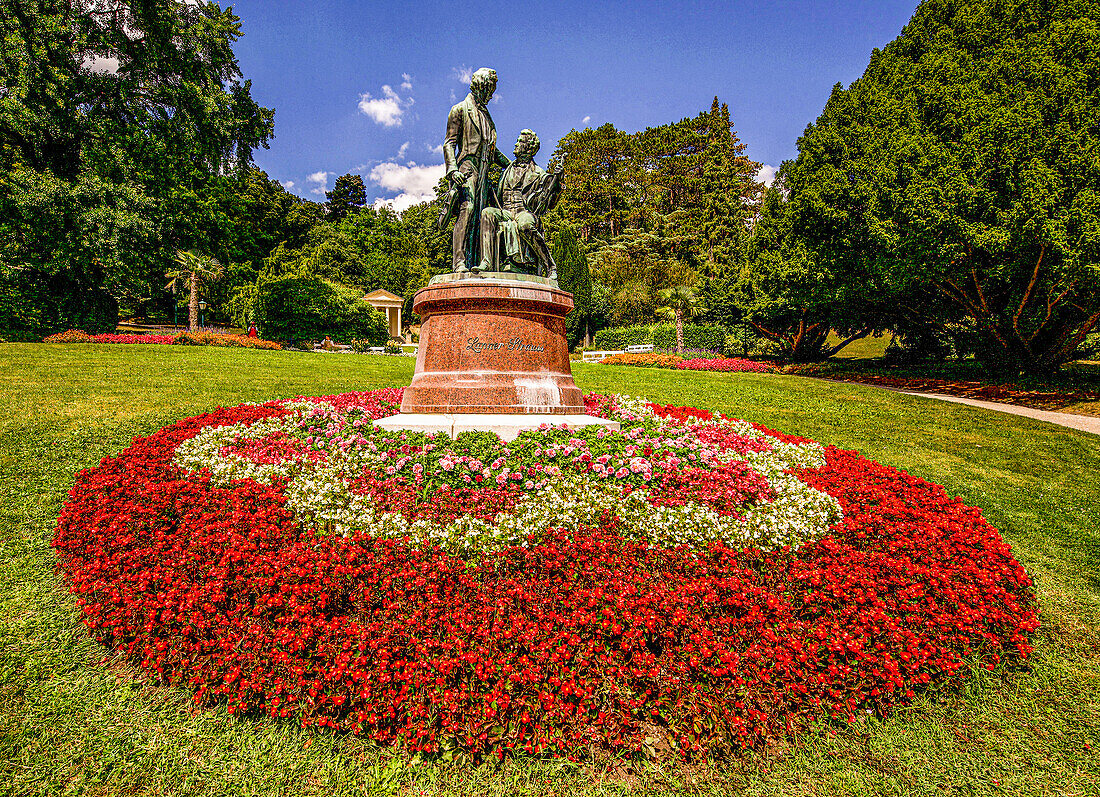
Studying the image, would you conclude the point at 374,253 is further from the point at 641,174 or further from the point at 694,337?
the point at 694,337

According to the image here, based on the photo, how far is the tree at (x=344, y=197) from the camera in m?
65.4

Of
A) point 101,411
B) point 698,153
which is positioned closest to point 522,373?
point 101,411

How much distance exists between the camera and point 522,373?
6.57 metres

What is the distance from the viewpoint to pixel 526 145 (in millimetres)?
7652

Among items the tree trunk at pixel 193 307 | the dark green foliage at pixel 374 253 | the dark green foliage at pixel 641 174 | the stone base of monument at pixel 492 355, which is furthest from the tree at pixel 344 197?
the stone base of monument at pixel 492 355

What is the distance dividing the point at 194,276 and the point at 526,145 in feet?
102

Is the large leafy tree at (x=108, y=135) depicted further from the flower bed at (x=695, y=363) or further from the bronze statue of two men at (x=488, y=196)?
the flower bed at (x=695, y=363)

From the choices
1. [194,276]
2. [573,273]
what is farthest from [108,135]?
[573,273]

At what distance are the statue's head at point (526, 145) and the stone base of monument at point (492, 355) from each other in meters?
2.15

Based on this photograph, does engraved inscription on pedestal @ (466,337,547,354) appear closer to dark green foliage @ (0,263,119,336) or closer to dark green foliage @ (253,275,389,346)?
dark green foliage @ (0,263,119,336)

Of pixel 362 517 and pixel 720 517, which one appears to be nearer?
pixel 362 517

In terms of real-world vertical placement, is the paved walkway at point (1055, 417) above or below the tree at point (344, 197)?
below

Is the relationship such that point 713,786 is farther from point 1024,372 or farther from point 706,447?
point 1024,372

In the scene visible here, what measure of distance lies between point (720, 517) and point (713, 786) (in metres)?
2.13
